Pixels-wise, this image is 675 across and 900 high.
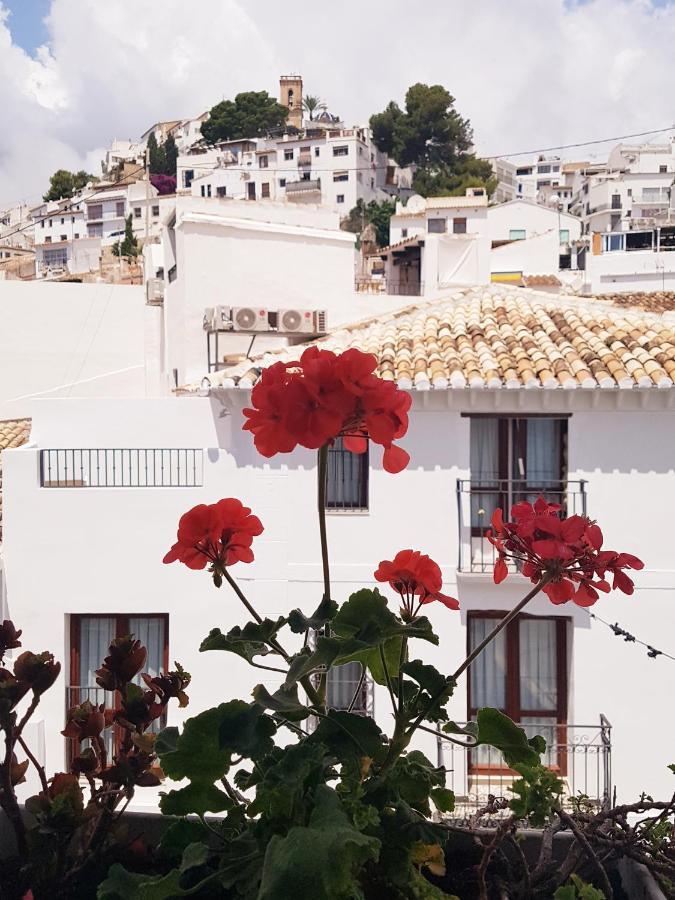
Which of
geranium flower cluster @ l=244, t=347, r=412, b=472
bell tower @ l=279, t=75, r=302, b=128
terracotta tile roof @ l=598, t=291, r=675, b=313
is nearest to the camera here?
geranium flower cluster @ l=244, t=347, r=412, b=472

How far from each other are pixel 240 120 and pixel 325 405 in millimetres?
86551

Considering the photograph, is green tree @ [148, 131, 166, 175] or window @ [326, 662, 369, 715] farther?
green tree @ [148, 131, 166, 175]

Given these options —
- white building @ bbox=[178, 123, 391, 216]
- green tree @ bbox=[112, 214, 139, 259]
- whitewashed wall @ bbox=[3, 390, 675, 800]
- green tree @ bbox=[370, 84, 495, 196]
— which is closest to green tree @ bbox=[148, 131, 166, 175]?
white building @ bbox=[178, 123, 391, 216]

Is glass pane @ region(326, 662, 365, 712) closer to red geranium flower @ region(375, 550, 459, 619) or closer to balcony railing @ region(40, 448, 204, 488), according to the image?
balcony railing @ region(40, 448, 204, 488)

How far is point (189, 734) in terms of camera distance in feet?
7.56

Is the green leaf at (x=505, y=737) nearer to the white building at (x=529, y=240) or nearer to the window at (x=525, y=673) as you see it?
the window at (x=525, y=673)

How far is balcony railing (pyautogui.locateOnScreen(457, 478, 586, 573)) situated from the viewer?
10820 millimetres

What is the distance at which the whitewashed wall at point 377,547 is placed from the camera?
416 inches

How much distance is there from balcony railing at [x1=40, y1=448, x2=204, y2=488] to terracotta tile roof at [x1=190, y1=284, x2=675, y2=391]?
1.06 m

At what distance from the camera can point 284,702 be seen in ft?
7.20

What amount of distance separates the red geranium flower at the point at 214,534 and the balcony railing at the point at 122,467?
8405mm

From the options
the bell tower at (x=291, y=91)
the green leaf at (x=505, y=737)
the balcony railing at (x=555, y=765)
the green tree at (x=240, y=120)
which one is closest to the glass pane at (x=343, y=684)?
the balcony railing at (x=555, y=765)

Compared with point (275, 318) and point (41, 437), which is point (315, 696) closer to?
point (41, 437)

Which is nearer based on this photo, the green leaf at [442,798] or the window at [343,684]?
the green leaf at [442,798]
